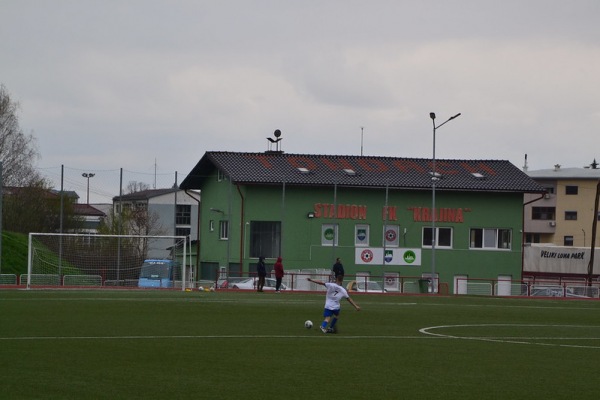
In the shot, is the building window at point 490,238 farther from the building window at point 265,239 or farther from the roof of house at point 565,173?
the roof of house at point 565,173

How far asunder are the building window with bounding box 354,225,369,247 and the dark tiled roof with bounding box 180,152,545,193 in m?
3.09

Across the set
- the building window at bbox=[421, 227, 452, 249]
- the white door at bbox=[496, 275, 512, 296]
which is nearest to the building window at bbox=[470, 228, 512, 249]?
the building window at bbox=[421, 227, 452, 249]

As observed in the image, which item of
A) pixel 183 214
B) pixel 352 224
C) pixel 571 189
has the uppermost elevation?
pixel 571 189

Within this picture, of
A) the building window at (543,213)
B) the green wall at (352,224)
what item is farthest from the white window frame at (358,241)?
the building window at (543,213)

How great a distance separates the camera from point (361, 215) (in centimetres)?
7875

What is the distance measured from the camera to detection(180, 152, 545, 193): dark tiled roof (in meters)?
77.7

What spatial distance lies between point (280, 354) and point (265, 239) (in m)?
54.6

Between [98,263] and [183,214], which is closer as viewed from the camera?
[98,263]

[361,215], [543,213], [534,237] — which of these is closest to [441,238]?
[361,215]

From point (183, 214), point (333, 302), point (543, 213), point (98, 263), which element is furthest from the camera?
point (543, 213)

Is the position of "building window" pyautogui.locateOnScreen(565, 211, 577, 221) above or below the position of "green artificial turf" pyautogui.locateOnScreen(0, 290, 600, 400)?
above

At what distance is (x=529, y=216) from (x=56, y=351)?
12195cm

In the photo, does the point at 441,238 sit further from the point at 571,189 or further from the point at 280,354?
the point at 571,189

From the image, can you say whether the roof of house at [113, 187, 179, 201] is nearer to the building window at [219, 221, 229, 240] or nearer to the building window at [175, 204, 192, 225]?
the building window at [175, 204, 192, 225]
